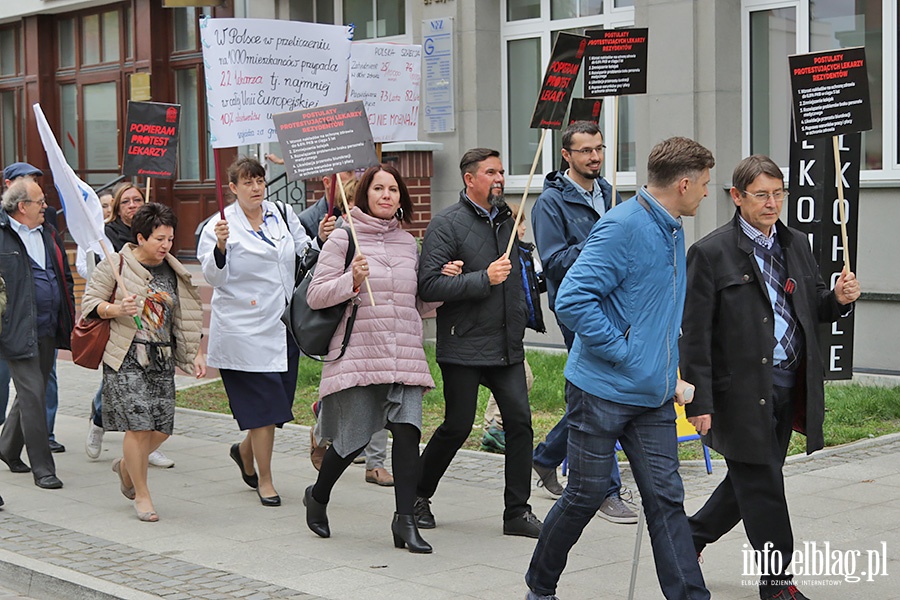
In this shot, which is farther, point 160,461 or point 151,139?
point 160,461

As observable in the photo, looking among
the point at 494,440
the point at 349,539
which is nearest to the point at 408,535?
the point at 349,539

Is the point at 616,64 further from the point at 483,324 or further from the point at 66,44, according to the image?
the point at 66,44

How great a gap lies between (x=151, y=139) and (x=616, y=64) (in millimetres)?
3273

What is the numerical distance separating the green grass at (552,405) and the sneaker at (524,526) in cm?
214

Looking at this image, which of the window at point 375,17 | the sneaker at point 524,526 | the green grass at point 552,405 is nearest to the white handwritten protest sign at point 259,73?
the green grass at point 552,405

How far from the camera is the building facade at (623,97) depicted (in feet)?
38.5

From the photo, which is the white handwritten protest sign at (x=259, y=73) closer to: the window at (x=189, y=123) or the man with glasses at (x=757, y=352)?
the man with glasses at (x=757, y=352)

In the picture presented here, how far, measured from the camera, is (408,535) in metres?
6.92

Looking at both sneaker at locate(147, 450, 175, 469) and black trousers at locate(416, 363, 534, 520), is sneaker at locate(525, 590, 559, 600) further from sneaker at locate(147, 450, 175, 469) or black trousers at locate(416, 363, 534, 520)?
sneaker at locate(147, 450, 175, 469)

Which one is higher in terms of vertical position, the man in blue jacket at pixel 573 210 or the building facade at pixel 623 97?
the building facade at pixel 623 97

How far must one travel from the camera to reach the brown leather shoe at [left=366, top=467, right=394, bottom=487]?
8.71m

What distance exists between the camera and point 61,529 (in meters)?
7.66

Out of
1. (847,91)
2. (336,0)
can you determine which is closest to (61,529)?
(847,91)

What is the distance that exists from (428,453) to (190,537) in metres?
1.38
